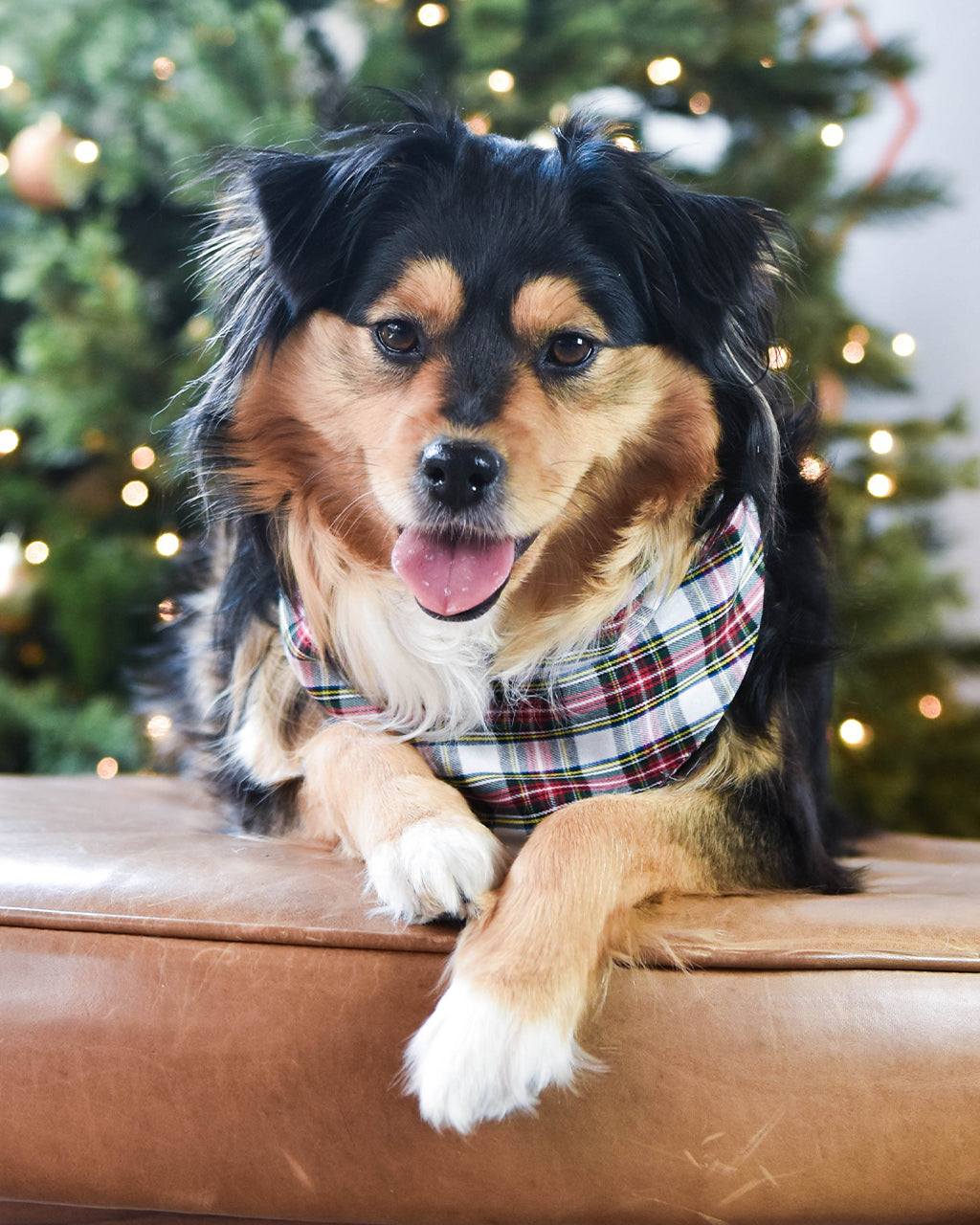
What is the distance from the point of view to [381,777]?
119cm

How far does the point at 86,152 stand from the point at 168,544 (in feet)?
2.60

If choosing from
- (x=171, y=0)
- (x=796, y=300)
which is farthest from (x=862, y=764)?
(x=171, y=0)

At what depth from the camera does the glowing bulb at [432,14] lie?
2184mm

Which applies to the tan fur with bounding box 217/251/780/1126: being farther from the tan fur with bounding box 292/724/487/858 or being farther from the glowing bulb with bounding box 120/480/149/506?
the glowing bulb with bounding box 120/480/149/506

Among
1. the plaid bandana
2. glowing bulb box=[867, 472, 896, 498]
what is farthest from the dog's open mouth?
glowing bulb box=[867, 472, 896, 498]

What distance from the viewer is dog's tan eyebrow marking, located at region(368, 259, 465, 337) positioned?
3.96 ft

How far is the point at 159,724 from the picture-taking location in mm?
2059

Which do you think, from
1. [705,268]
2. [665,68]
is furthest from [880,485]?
[705,268]

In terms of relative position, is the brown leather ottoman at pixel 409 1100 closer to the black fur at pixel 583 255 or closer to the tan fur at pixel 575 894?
the tan fur at pixel 575 894

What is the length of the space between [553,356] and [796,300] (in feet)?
3.91

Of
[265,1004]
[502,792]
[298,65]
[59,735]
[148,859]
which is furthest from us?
[59,735]

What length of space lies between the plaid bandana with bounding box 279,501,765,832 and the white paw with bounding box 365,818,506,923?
23 centimetres

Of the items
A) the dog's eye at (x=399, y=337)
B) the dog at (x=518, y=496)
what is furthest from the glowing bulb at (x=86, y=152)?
the dog's eye at (x=399, y=337)

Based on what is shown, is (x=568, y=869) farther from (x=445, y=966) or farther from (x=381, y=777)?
(x=381, y=777)
